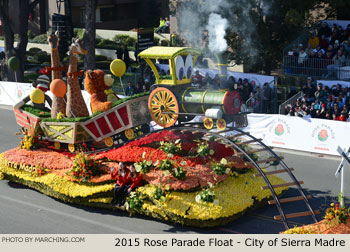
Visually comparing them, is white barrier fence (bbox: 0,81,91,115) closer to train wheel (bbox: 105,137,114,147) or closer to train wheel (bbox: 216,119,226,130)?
train wheel (bbox: 105,137,114,147)

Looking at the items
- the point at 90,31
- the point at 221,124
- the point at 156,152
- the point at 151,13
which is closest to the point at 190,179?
the point at 156,152

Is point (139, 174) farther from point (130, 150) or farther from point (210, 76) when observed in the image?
point (210, 76)

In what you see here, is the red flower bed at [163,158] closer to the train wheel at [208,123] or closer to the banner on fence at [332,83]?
the train wheel at [208,123]

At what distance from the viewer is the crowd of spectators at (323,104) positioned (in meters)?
22.2

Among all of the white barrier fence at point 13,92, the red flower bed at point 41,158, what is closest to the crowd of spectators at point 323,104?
the red flower bed at point 41,158

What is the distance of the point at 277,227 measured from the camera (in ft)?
48.3

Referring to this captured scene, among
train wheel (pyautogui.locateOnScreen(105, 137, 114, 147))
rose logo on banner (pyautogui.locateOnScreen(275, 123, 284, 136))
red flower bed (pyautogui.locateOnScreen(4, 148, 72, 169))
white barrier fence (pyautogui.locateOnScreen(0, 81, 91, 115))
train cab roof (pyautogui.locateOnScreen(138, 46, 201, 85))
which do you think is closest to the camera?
train cab roof (pyautogui.locateOnScreen(138, 46, 201, 85))

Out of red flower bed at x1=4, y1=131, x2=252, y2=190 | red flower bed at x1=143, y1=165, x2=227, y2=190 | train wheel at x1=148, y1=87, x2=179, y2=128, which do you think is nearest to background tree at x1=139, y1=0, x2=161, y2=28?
red flower bed at x1=4, y1=131, x2=252, y2=190

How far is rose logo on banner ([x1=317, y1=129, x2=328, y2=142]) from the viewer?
20.8 meters

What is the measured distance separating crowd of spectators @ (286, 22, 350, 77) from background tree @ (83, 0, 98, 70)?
11055 mm

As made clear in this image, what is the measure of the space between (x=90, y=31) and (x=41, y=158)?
15.7 meters

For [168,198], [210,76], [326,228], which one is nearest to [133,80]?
[210,76]

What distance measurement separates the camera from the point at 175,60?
635 inches

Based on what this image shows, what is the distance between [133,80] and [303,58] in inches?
357
